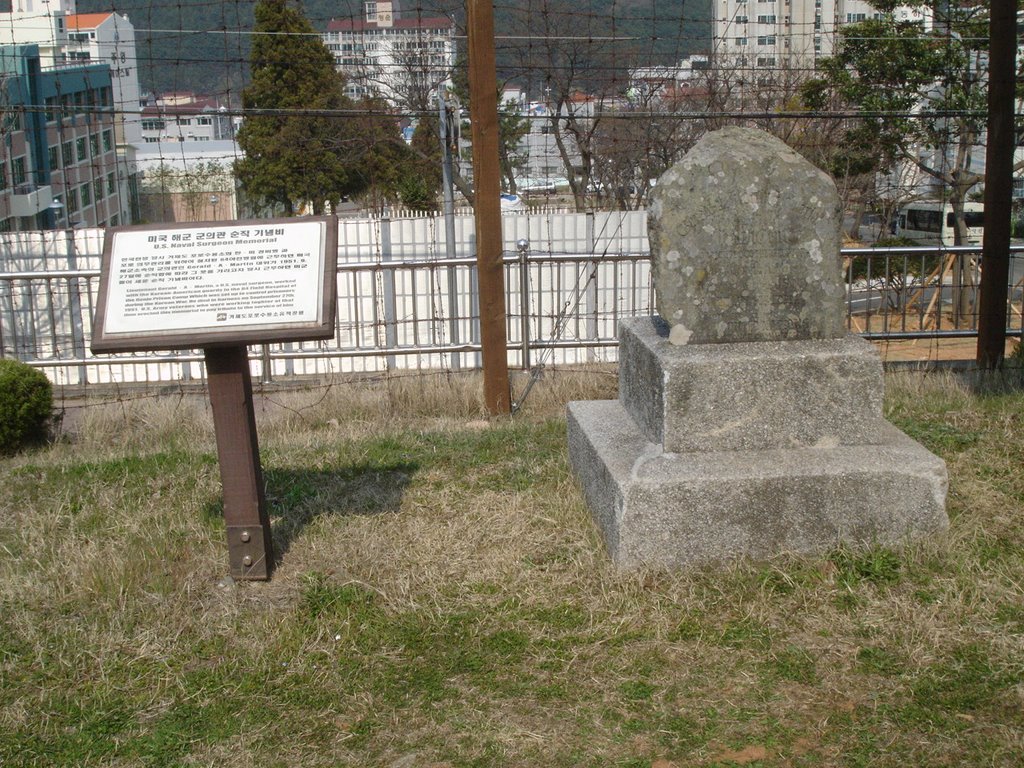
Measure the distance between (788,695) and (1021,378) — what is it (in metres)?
5.24

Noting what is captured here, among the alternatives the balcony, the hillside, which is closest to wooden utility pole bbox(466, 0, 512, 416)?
the hillside

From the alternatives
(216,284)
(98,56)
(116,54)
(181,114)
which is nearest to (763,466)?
(216,284)

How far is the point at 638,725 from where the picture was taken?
12.4 ft

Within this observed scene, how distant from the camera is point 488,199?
A: 814 cm

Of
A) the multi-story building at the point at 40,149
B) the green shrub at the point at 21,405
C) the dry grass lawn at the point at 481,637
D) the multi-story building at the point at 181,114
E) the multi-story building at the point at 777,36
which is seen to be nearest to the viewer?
the dry grass lawn at the point at 481,637

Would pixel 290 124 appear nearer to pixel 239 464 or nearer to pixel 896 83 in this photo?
pixel 896 83

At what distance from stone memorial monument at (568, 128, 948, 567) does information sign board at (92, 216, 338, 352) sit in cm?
152

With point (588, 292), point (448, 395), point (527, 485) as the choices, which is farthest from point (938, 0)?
point (527, 485)

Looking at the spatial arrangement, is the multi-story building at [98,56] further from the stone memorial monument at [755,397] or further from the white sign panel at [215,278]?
the stone memorial monument at [755,397]

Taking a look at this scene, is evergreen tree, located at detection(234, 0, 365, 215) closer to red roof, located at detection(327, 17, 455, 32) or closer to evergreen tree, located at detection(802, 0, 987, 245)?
red roof, located at detection(327, 17, 455, 32)

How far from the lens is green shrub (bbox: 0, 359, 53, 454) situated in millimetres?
8172

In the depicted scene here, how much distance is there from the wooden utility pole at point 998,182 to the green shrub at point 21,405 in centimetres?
730

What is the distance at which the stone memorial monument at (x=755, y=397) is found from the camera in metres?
4.79

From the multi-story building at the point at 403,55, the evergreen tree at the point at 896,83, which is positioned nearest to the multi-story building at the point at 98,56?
the multi-story building at the point at 403,55
